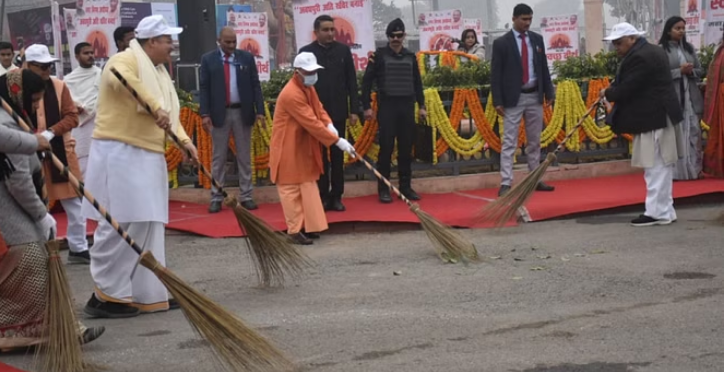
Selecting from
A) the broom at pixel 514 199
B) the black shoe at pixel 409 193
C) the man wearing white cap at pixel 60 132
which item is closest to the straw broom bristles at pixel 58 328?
the man wearing white cap at pixel 60 132

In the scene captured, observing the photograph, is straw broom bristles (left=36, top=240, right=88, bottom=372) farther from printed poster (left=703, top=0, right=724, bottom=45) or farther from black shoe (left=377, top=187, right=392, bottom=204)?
printed poster (left=703, top=0, right=724, bottom=45)

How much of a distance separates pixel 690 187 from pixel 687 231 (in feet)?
7.15

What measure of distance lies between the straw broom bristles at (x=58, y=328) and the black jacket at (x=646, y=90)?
17.8ft

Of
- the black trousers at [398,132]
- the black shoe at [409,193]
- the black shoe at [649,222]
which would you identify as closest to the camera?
the black shoe at [649,222]

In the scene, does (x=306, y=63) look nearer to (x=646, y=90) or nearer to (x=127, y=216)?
(x=127, y=216)

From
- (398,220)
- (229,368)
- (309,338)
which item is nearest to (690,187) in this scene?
(398,220)

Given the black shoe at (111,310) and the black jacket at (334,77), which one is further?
the black jacket at (334,77)

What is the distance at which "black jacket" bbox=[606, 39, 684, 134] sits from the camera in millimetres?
9336

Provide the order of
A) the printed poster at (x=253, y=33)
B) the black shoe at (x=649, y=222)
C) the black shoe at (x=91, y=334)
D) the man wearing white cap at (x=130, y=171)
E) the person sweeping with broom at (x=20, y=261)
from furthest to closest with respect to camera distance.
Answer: the printed poster at (x=253, y=33) < the black shoe at (x=649, y=222) < the man wearing white cap at (x=130, y=171) < the black shoe at (x=91, y=334) < the person sweeping with broom at (x=20, y=261)

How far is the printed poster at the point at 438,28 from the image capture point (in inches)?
874

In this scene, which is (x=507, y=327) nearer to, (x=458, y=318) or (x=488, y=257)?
(x=458, y=318)

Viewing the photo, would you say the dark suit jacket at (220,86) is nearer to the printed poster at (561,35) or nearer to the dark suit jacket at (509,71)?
the dark suit jacket at (509,71)

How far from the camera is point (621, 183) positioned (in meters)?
Answer: 11.8

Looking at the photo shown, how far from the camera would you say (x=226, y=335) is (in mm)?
5211
